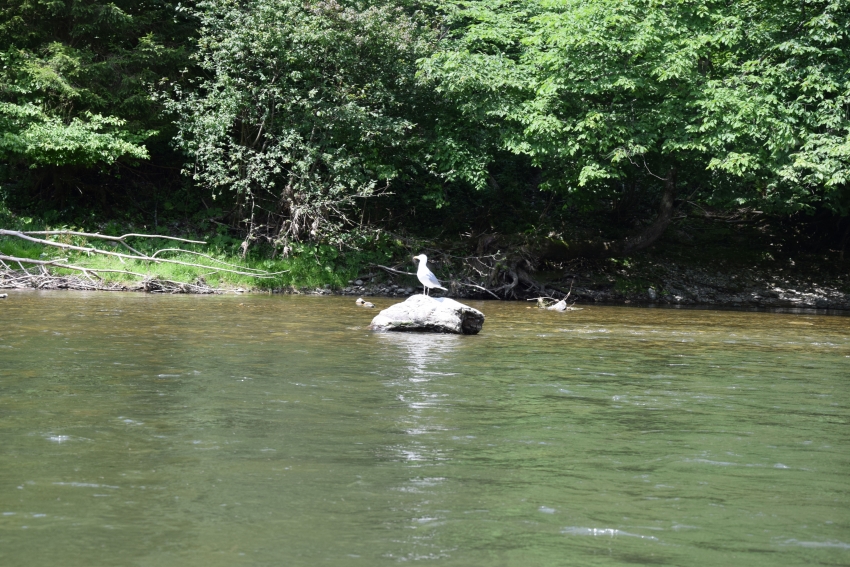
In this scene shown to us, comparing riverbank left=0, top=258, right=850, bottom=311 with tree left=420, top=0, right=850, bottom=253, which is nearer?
tree left=420, top=0, right=850, bottom=253

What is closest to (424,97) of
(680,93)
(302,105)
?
(302,105)

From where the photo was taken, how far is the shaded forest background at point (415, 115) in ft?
76.4

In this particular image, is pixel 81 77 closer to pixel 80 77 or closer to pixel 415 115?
pixel 80 77

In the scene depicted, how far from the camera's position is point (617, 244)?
29.3m

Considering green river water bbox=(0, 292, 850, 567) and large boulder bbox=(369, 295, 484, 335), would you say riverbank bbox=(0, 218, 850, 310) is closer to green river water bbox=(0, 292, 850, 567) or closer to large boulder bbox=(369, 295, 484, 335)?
large boulder bbox=(369, 295, 484, 335)

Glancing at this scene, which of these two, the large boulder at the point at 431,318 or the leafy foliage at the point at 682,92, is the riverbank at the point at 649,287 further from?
the large boulder at the point at 431,318

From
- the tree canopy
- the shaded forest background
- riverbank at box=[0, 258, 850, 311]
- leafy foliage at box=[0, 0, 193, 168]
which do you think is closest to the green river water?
the tree canopy

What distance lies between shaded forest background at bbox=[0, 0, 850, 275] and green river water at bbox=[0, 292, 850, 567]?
1118 centimetres

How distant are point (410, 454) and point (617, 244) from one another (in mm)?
23260

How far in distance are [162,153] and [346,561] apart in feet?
95.6

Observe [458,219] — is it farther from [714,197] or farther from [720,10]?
[720,10]

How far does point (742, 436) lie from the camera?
8023 millimetres

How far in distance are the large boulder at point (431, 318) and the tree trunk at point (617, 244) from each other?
11757 millimetres

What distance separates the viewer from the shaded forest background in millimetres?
23297
